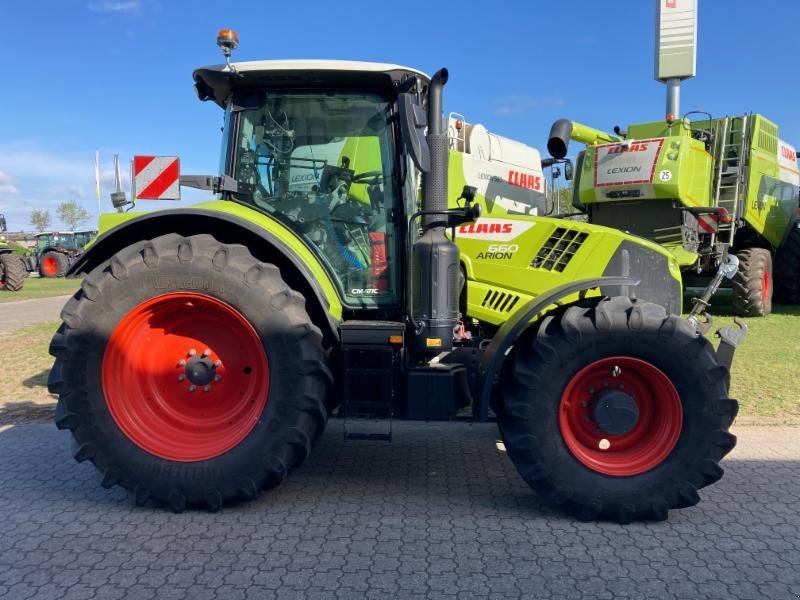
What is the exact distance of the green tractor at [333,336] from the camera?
3.16 m

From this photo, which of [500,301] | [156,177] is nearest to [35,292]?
[156,177]

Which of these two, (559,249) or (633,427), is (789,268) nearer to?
(559,249)

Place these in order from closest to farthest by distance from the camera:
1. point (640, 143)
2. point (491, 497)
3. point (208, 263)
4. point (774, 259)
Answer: point (208, 263)
point (491, 497)
point (640, 143)
point (774, 259)

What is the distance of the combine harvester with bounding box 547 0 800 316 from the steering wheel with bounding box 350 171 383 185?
5563mm

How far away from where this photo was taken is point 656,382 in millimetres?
3234

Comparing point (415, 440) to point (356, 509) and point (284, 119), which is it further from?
→ point (284, 119)

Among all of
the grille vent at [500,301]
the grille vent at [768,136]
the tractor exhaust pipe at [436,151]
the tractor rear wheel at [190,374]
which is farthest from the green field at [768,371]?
the tractor rear wheel at [190,374]

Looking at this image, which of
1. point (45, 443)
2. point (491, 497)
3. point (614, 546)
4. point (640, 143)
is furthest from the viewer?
point (640, 143)

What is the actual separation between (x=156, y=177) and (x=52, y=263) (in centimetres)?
2612

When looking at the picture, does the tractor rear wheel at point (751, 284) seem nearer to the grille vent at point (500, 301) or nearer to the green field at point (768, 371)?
the green field at point (768, 371)

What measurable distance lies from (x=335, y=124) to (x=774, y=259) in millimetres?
11487

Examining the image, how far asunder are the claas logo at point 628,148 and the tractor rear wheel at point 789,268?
16.2 feet

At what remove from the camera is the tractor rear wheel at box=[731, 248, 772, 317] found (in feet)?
32.8

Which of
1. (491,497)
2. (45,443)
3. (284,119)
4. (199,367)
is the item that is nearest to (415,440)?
(491,497)
